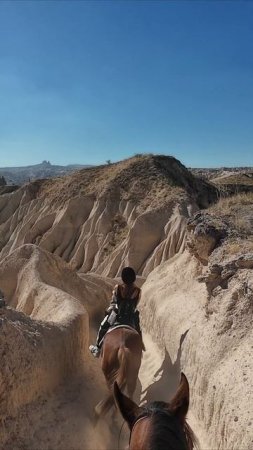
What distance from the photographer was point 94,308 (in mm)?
14805

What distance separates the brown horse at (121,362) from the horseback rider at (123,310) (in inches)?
31.6

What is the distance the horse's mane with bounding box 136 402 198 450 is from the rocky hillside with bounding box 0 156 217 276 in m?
17.7

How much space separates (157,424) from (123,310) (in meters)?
6.26

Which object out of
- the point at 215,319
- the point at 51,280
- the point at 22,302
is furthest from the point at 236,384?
the point at 51,280

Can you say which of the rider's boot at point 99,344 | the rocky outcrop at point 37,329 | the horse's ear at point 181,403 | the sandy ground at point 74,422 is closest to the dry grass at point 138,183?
the rocky outcrop at point 37,329

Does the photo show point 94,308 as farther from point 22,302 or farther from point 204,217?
point 204,217

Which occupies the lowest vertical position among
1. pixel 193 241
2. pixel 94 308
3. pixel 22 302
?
pixel 94 308

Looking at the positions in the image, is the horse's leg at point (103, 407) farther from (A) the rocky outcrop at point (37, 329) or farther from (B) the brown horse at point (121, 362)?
(A) the rocky outcrop at point (37, 329)

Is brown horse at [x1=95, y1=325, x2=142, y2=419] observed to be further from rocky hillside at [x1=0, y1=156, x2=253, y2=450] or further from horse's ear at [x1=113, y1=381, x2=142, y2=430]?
horse's ear at [x1=113, y1=381, x2=142, y2=430]

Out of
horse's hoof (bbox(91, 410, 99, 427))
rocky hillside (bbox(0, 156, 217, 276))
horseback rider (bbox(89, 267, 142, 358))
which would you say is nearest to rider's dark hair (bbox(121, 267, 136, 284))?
horseback rider (bbox(89, 267, 142, 358))

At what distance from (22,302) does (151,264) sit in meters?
10.5

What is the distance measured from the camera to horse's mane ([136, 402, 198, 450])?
2876 millimetres

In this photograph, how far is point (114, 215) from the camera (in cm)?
2906

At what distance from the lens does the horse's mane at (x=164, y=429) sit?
9.43 feet
